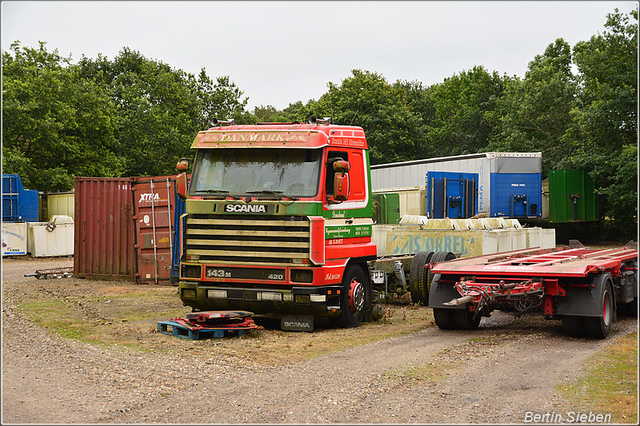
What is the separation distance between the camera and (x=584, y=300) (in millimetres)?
9078

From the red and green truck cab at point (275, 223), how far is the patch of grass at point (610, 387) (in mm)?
3977

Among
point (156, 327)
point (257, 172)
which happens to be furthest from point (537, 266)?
point (156, 327)

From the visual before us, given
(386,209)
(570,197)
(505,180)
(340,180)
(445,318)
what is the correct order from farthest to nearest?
(570,197) → (505,180) → (386,209) → (445,318) → (340,180)

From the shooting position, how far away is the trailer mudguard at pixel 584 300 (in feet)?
29.6

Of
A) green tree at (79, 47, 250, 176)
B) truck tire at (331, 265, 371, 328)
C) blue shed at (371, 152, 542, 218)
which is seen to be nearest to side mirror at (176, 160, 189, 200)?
truck tire at (331, 265, 371, 328)

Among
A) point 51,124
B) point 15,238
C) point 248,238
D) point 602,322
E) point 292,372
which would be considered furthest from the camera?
point 51,124

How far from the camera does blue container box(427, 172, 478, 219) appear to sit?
25.6 m

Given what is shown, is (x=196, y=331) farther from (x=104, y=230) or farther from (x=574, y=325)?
(x=104, y=230)

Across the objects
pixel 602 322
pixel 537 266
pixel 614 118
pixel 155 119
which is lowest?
pixel 602 322

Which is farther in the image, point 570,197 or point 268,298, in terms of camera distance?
point 570,197

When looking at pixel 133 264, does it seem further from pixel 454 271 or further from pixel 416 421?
pixel 416 421

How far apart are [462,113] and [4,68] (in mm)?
34288

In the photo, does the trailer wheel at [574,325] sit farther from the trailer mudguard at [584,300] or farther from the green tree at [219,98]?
the green tree at [219,98]

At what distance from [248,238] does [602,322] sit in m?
5.37
